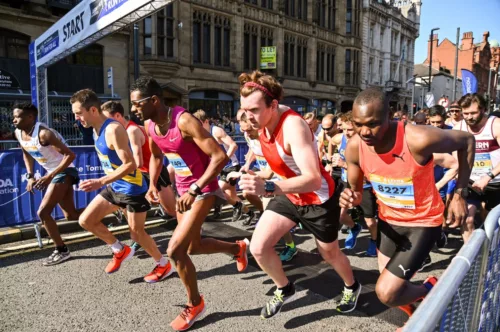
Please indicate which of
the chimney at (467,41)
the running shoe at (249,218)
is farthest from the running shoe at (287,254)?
the chimney at (467,41)

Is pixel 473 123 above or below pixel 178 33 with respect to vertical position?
below

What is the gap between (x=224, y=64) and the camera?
81.8 ft

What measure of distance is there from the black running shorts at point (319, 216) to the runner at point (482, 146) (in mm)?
1843

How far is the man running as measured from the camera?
15.7ft

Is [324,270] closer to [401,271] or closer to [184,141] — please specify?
[401,271]

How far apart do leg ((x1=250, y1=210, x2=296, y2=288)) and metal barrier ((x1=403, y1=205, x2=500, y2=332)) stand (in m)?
1.59

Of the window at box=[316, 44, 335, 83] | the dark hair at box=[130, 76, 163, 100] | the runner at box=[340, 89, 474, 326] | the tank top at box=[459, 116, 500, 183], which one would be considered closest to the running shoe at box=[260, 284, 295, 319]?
the runner at box=[340, 89, 474, 326]

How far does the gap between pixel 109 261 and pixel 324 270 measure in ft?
8.80

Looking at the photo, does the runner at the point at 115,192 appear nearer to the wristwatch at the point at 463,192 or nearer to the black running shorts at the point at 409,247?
the black running shorts at the point at 409,247

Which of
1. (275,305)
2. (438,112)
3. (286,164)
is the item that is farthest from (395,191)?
(438,112)

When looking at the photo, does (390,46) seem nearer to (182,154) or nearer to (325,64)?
(325,64)

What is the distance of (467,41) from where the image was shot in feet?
249

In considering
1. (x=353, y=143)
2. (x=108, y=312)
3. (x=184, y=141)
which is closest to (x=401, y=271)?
(x=353, y=143)

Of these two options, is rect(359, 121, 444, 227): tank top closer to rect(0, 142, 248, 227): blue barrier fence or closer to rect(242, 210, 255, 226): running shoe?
rect(242, 210, 255, 226): running shoe
